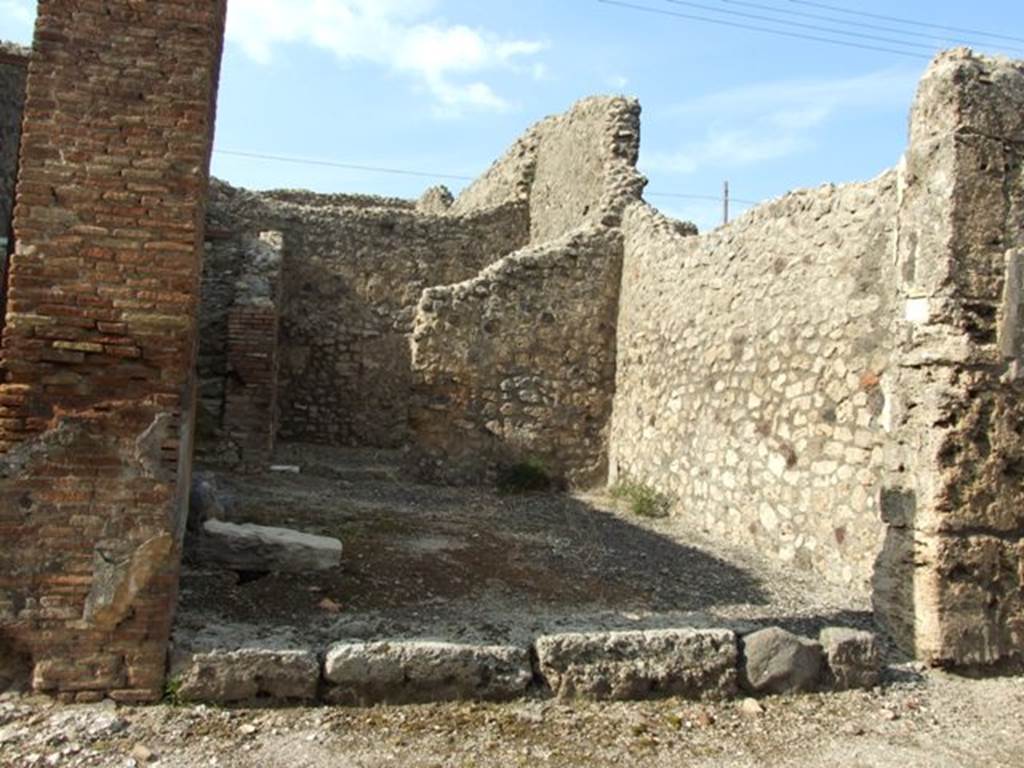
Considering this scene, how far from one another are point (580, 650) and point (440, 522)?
152 inches

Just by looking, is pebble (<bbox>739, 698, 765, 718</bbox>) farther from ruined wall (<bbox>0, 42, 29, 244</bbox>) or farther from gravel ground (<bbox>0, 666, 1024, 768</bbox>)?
ruined wall (<bbox>0, 42, 29, 244</bbox>)

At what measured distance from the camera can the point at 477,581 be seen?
243 inches

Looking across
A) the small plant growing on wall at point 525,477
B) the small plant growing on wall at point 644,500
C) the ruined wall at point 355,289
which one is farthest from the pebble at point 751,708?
the ruined wall at point 355,289

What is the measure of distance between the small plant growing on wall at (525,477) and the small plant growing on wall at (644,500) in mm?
1001

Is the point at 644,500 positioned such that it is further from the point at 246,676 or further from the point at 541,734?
the point at 246,676

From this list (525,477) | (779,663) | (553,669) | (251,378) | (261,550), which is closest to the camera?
(553,669)

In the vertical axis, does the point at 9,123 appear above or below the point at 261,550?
above

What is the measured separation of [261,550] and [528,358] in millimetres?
6030

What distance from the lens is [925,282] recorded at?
528 centimetres

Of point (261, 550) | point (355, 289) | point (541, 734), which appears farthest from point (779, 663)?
point (355, 289)

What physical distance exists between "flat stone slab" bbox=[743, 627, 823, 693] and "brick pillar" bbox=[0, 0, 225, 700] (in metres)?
2.75

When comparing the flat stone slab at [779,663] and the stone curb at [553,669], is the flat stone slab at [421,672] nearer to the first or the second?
the stone curb at [553,669]

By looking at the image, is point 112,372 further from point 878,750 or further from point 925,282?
point 925,282

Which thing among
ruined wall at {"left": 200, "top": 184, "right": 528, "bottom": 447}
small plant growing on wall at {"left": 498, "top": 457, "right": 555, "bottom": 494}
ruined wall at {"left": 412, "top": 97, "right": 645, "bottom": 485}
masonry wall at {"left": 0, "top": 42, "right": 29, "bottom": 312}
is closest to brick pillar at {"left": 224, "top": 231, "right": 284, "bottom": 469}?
ruined wall at {"left": 412, "top": 97, "right": 645, "bottom": 485}
